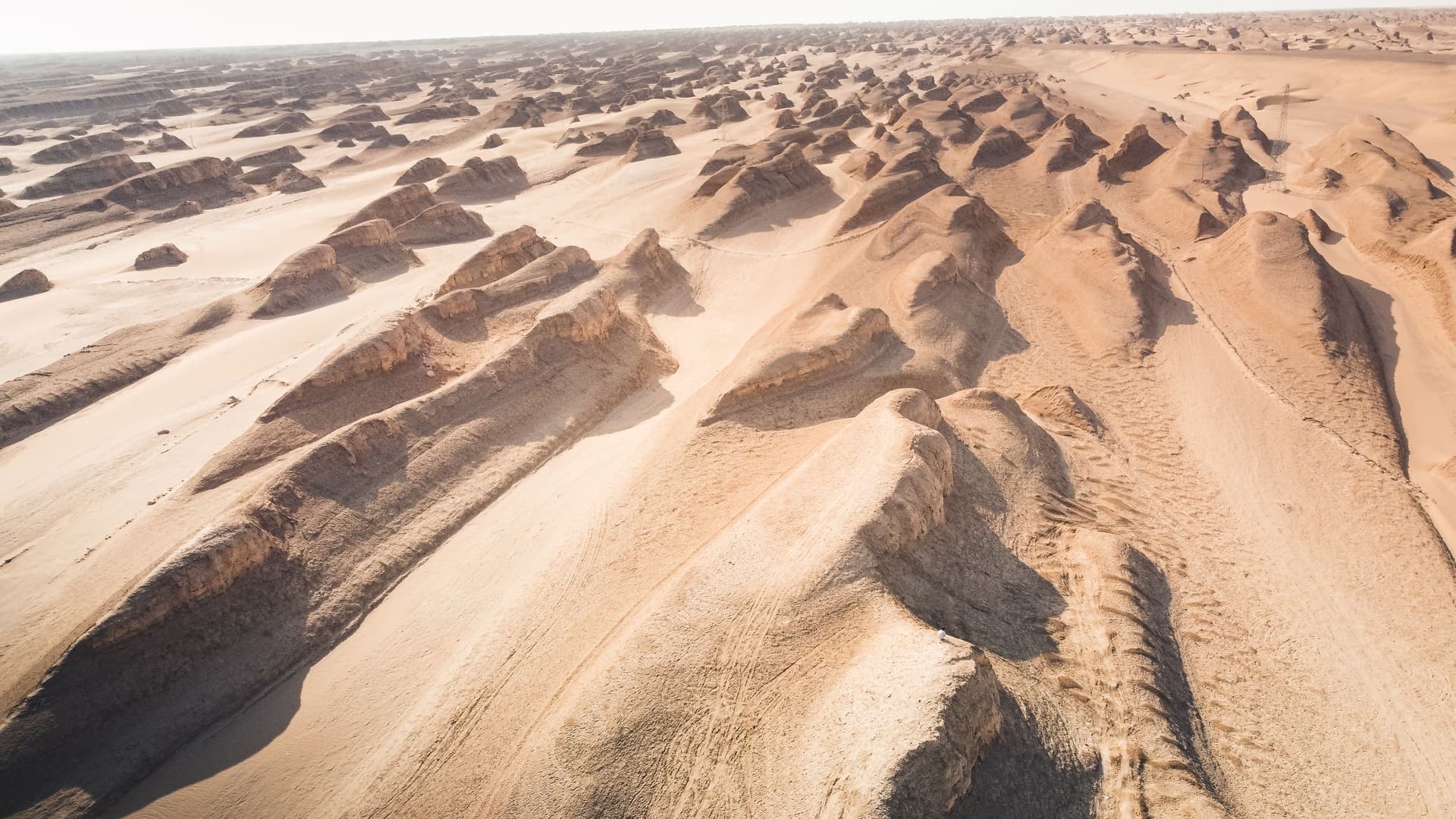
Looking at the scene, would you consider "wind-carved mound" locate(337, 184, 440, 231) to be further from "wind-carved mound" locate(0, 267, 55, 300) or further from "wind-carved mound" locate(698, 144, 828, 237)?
"wind-carved mound" locate(698, 144, 828, 237)

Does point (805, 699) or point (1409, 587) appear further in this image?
A: point (1409, 587)

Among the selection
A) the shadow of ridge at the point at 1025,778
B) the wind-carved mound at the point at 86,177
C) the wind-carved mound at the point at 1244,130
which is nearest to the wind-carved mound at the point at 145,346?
the shadow of ridge at the point at 1025,778

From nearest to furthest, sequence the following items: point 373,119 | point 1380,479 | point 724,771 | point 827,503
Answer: point 724,771 → point 827,503 → point 1380,479 → point 373,119

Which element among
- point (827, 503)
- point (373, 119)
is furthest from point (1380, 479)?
point (373, 119)

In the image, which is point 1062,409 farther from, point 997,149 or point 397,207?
point 397,207

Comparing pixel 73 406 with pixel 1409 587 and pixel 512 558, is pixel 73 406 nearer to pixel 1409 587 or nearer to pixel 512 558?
pixel 512 558

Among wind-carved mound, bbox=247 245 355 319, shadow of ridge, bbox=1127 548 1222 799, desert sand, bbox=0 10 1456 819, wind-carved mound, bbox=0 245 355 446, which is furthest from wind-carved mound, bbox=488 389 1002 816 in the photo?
wind-carved mound, bbox=247 245 355 319

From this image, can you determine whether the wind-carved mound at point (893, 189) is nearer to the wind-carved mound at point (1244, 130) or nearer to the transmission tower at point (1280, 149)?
the transmission tower at point (1280, 149)
